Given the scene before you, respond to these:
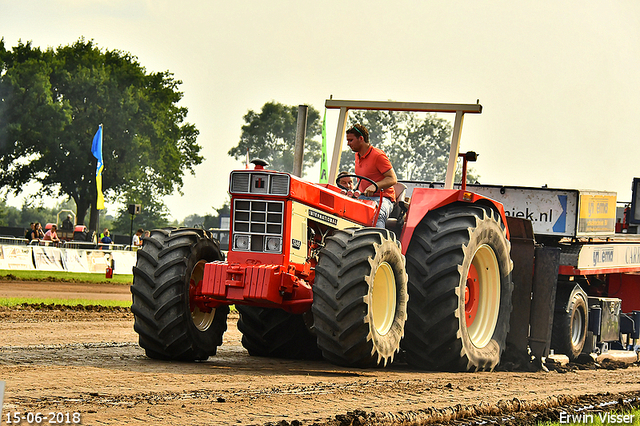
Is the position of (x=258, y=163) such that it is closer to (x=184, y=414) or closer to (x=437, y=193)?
(x=437, y=193)

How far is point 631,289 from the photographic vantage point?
13320mm

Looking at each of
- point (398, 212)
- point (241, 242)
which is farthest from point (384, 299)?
point (398, 212)

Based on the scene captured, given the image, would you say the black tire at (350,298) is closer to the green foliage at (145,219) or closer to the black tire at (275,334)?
the black tire at (275,334)

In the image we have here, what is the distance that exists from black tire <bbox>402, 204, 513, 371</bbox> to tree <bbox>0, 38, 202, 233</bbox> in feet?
143

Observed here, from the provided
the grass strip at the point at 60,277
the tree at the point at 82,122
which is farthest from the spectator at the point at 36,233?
the tree at the point at 82,122

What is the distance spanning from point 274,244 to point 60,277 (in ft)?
59.3

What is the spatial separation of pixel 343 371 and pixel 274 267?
1304mm

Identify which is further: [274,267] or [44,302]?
[44,302]

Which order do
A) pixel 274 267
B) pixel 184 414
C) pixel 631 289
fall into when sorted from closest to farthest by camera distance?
pixel 184 414
pixel 274 267
pixel 631 289

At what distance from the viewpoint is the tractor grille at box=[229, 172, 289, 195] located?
789 cm

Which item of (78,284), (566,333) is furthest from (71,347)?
(78,284)

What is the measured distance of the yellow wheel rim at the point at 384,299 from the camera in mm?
7973

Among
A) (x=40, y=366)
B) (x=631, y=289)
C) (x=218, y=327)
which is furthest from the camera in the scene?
(x=631, y=289)

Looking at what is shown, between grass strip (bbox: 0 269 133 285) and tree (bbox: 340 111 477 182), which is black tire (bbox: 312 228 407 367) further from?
grass strip (bbox: 0 269 133 285)
